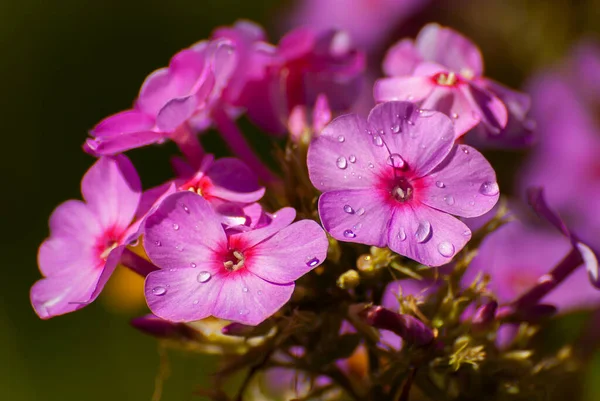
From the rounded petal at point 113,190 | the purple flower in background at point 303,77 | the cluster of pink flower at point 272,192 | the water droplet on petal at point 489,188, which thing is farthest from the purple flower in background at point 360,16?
the water droplet on petal at point 489,188

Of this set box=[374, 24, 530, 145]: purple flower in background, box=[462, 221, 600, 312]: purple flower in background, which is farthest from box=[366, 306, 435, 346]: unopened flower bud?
box=[462, 221, 600, 312]: purple flower in background

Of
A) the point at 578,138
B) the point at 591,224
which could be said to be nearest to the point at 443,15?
the point at 578,138

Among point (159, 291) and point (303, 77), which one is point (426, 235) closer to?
point (159, 291)

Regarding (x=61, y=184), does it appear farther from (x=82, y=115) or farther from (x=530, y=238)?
(x=530, y=238)

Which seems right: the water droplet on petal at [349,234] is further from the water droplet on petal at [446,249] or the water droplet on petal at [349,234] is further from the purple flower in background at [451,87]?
the purple flower in background at [451,87]

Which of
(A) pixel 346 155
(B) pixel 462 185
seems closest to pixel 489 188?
(B) pixel 462 185

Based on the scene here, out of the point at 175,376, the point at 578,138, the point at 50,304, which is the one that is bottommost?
the point at 175,376
